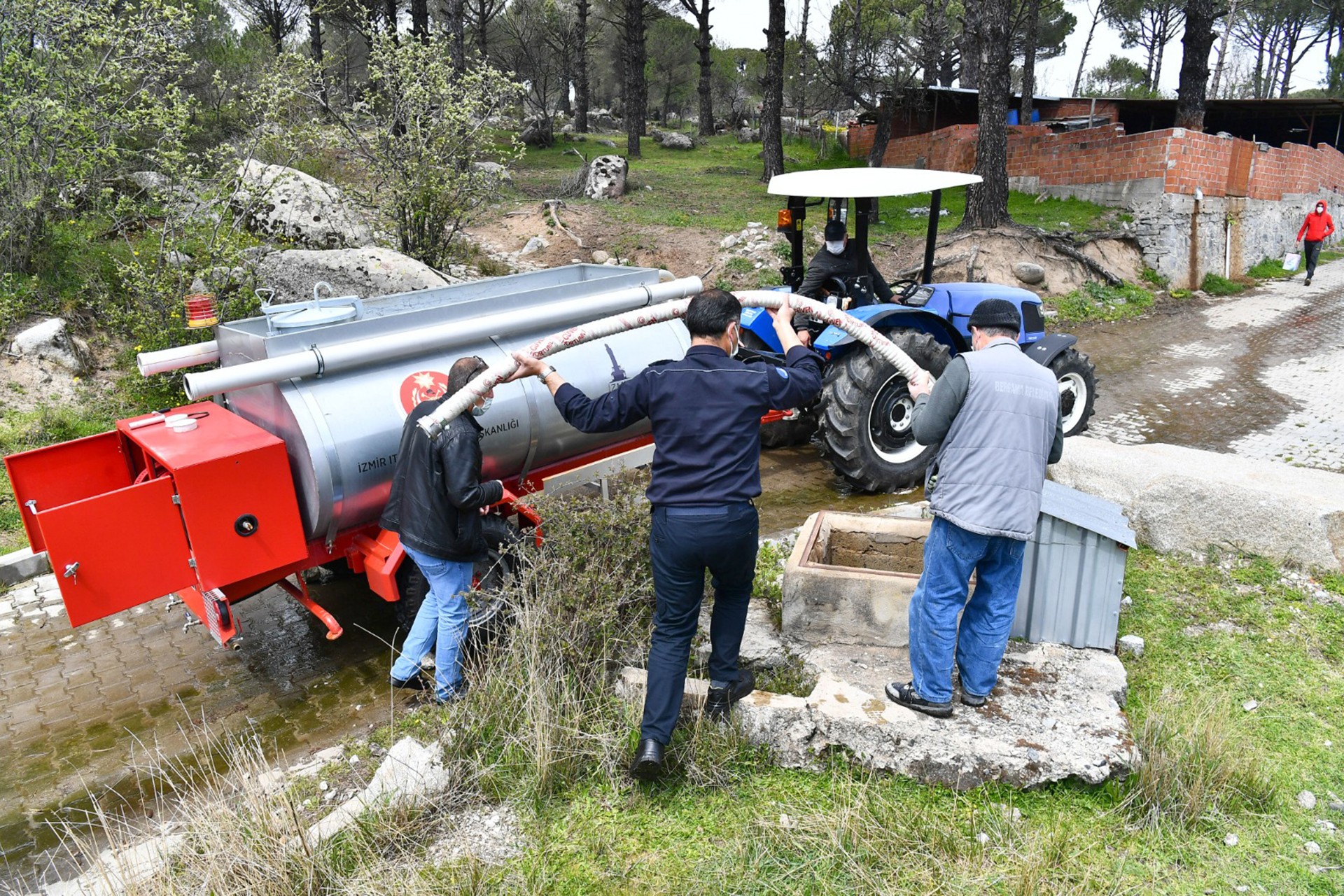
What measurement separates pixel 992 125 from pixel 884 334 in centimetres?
869

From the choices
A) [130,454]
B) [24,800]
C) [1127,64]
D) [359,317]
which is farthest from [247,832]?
[1127,64]

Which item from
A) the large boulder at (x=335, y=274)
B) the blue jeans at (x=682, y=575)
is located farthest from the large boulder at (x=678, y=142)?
the blue jeans at (x=682, y=575)

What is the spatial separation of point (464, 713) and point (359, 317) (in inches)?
107

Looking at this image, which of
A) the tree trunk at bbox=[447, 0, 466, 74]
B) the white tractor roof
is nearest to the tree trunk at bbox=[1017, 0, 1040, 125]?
the tree trunk at bbox=[447, 0, 466, 74]

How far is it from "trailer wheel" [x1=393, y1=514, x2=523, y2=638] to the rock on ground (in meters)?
0.77

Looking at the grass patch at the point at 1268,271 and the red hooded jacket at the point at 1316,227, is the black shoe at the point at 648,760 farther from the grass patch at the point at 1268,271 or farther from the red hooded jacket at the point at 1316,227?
the grass patch at the point at 1268,271

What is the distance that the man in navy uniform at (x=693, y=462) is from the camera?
331 cm

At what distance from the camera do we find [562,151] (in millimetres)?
24938

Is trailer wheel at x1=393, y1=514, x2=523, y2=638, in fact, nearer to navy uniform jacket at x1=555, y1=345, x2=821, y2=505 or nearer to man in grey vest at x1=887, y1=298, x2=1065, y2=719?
navy uniform jacket at x1=555, y1=345, x2=821, y2=505

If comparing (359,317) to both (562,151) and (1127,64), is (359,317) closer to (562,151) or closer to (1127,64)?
(562,151)

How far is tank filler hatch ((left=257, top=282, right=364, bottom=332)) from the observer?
4918mm

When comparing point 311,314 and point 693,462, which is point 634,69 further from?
point 693,462

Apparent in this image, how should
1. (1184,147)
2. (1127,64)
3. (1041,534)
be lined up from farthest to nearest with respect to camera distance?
(1127,64), (1184,147), (1041,534)

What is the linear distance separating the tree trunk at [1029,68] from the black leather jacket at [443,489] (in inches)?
874
